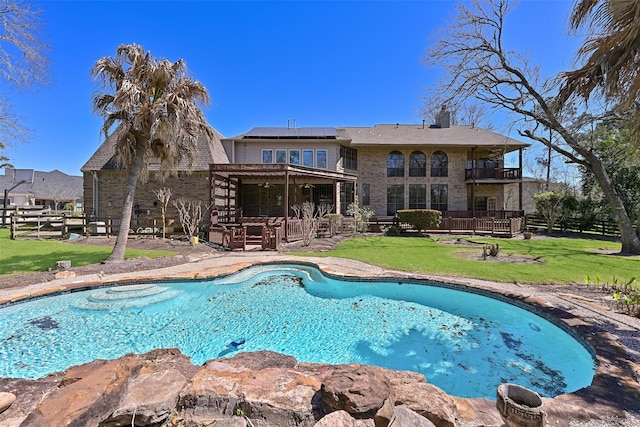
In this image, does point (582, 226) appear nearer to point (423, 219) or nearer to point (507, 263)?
point (423, 219)

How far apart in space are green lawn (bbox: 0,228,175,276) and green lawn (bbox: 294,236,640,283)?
8.66 metres

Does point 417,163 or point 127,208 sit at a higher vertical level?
point 417,163

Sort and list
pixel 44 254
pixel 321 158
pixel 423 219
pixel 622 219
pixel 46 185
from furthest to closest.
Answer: pixel 46 185
pixel 321 158
pixel 423 219
pixel 622 219
pixel 44 254

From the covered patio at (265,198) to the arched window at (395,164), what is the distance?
3.83 metres

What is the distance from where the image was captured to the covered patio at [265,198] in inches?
561

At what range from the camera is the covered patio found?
46.8 ft

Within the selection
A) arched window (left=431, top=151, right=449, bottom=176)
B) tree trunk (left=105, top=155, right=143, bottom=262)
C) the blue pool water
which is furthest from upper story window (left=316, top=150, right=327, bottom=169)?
the blue pool water

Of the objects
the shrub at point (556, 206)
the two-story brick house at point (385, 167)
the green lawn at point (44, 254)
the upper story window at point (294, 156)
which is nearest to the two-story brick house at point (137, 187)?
the two-story brick house at point (385, 167)

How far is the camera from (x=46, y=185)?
44.0 m

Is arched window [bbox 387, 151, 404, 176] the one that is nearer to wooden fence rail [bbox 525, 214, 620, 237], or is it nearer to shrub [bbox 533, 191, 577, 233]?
shrub [bbox 533, 191, 577, 233]

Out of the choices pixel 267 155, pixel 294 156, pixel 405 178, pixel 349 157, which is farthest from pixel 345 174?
pixel 405 178

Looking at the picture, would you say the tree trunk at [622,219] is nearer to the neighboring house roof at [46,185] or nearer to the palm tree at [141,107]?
the palm tree at [141,107]

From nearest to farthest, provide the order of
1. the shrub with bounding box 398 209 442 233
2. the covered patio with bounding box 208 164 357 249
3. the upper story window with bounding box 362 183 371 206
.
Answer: the covered patio with bounding box 208 164 357 249 → the shrub with bounding box 398 209 442 233 → the upper story window with bounding box 362 183 371 206

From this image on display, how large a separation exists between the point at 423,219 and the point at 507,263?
8.34m
